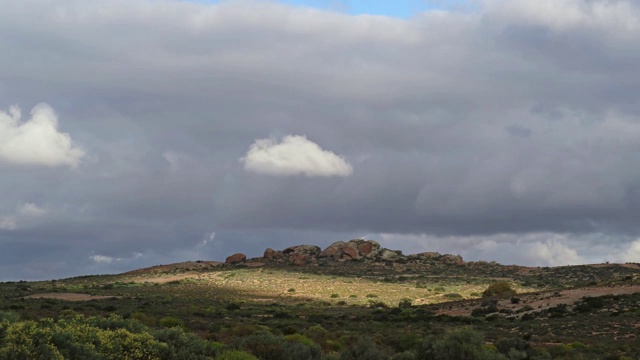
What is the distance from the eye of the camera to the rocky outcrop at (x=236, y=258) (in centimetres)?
14812

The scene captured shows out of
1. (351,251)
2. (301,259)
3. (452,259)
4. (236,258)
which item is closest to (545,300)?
(301,259)

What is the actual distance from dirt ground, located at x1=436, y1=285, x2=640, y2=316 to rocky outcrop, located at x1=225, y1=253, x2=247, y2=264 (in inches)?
3036

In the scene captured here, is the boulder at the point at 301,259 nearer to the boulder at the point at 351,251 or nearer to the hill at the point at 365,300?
the hill at the point at 365,300

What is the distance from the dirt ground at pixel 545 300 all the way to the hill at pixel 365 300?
139 millimetres

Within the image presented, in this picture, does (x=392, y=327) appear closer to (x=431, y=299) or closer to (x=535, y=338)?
(x=535, y=338)

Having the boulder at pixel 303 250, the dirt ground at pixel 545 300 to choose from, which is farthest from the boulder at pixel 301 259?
the dirt ground at pixel 545 300

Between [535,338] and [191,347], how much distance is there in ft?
105

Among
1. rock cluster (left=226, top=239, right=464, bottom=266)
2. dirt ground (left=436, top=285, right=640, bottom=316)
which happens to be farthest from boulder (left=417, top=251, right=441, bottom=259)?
dirt ground (left=436, top=285, right=640, bottom=316)

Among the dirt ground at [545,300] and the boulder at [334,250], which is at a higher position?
the boulder at [334,250]

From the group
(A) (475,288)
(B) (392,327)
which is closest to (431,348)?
(B) (392,327)

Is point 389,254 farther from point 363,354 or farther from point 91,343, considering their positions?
point 91,343

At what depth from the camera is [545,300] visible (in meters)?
72.1

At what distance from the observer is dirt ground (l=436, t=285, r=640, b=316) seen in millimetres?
69825

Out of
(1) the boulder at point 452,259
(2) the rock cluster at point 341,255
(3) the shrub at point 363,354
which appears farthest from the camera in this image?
(1) the boulder at point 452,259
